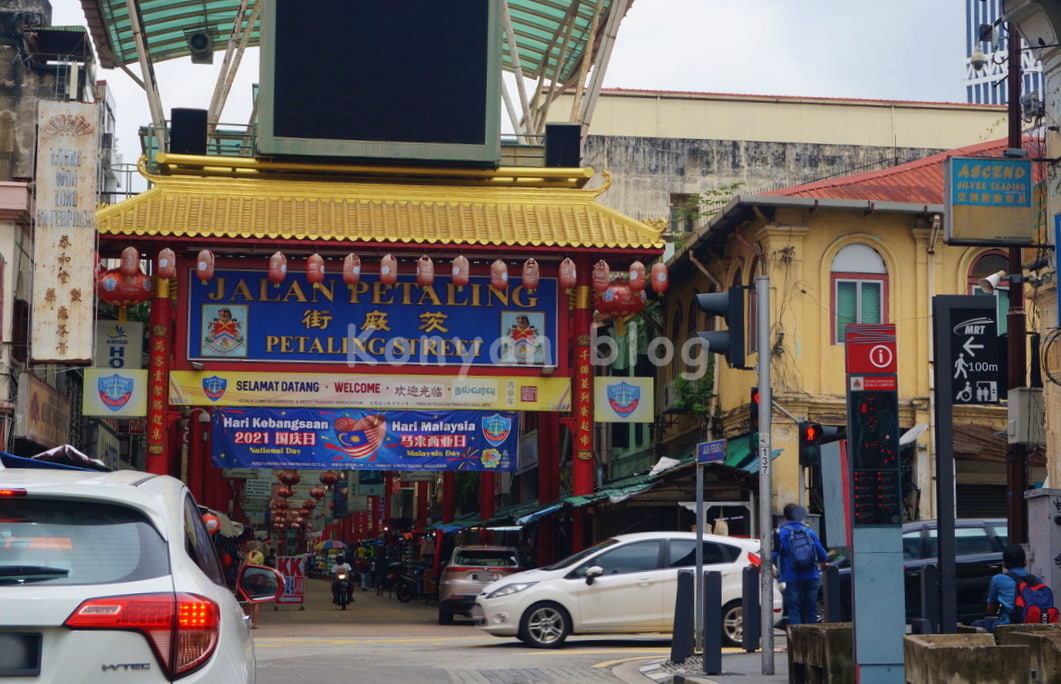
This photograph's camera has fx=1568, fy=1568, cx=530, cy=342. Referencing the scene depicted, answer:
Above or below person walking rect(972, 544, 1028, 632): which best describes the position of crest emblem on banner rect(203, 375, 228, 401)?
above

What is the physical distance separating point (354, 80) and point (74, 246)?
667 centimetres

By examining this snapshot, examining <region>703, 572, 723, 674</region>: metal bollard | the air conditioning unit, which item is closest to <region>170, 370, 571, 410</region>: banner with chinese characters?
the air conditioning unit

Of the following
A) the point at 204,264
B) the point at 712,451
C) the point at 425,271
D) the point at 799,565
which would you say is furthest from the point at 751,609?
the point at 204,264

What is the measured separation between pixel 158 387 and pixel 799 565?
15194mm

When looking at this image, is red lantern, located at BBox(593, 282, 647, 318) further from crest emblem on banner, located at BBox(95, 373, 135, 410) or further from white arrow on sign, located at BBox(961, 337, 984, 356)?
white arrow on sign, located at BBox(961, 337, 984, 356)

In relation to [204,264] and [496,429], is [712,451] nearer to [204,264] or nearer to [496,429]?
[496,429]

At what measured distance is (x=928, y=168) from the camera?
34219 mm

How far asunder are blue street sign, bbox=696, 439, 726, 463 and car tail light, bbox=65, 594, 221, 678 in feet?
35.6

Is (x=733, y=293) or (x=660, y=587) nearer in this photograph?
(x=733, y=293)

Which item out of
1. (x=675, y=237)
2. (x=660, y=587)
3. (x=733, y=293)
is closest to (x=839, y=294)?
(x=675, y=237)

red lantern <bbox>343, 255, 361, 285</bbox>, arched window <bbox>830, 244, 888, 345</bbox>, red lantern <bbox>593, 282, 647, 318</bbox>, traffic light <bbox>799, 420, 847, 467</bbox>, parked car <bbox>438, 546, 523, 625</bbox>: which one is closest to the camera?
traffic light <bbox>799, 420, 847, 467</bbox>

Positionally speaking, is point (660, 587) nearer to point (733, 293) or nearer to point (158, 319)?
point (733, 293)

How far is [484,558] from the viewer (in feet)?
94.1

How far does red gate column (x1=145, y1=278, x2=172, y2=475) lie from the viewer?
28547 mm
